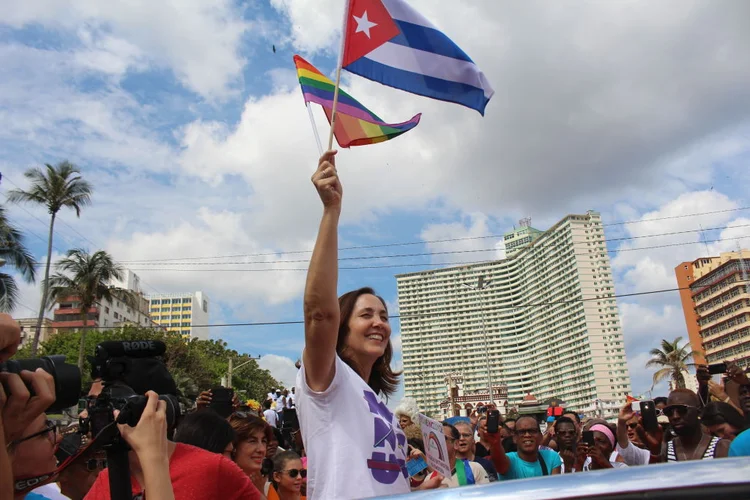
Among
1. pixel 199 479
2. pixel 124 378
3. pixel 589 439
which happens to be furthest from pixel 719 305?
pixel 124 378

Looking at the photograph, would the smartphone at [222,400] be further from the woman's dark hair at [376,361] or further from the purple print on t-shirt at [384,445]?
the purple print on t-shirt at [384,445]

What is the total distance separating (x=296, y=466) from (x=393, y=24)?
3.23 metres

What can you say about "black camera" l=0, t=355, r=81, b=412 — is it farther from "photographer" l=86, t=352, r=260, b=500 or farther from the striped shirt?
the striped shirt

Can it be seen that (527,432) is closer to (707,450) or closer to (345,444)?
(707,450)

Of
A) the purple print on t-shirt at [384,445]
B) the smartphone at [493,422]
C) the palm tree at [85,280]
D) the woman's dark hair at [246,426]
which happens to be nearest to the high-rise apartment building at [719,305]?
the palm tree at [85,280]

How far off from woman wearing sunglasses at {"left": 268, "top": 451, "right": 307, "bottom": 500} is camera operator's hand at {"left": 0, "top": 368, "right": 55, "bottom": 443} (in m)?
2.92

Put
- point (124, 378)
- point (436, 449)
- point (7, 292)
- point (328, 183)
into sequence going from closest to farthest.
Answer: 1. point (124, 378)
2. point (328, 183)
3. point (436, 449)
4. point (7, 292)

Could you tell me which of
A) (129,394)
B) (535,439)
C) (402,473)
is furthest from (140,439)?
(535,439)

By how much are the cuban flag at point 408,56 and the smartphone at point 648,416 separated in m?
3.16

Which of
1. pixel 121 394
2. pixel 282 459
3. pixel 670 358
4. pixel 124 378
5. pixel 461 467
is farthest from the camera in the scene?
pixel 670 358

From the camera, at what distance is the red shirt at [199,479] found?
91.7 inches

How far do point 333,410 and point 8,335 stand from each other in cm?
105

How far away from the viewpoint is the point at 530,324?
129750 millimetres

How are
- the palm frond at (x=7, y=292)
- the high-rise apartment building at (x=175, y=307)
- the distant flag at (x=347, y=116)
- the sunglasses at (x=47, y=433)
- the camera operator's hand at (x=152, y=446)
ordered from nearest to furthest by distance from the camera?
the camera operator's hand at (x=152, y=446)
the sunglasses at (x=47, y=433)
the distant flag at (x=347, y=116)
the palm frond at (x=7, y=292)
the high-rise apartment building at (x=175, y=307)
